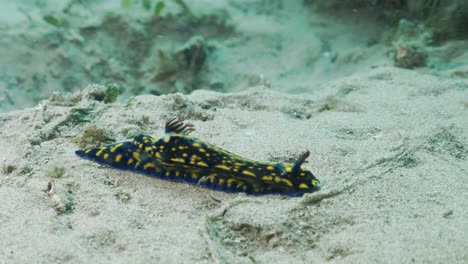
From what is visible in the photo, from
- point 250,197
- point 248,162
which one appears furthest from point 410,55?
point 250,197

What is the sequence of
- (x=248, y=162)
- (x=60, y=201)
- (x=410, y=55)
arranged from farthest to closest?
(x=410, y=55) < (x=248, y=162) < (x=60, y=201)

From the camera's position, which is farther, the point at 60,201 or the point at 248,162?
the point at 248,162

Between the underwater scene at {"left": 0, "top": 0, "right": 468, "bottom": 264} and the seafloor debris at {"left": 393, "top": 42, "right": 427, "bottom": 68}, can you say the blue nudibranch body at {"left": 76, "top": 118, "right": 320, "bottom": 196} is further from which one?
the seafloor debris at {"left": 393, "top": 42, "right": 427, "bottom": 68}

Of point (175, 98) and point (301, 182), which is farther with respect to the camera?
point (175, 98)

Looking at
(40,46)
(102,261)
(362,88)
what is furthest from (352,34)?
(102,261)

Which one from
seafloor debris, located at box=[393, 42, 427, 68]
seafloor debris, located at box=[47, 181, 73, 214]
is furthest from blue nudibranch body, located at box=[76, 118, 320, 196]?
seafloor debris, located at box=[393, 42, 427, 68]

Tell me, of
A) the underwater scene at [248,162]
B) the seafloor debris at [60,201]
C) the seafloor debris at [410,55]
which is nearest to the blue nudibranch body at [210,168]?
the underwater scene at [248,162]

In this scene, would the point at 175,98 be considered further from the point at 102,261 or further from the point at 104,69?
the point at 104,69

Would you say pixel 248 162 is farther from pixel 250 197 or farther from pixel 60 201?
pixel 60 201
